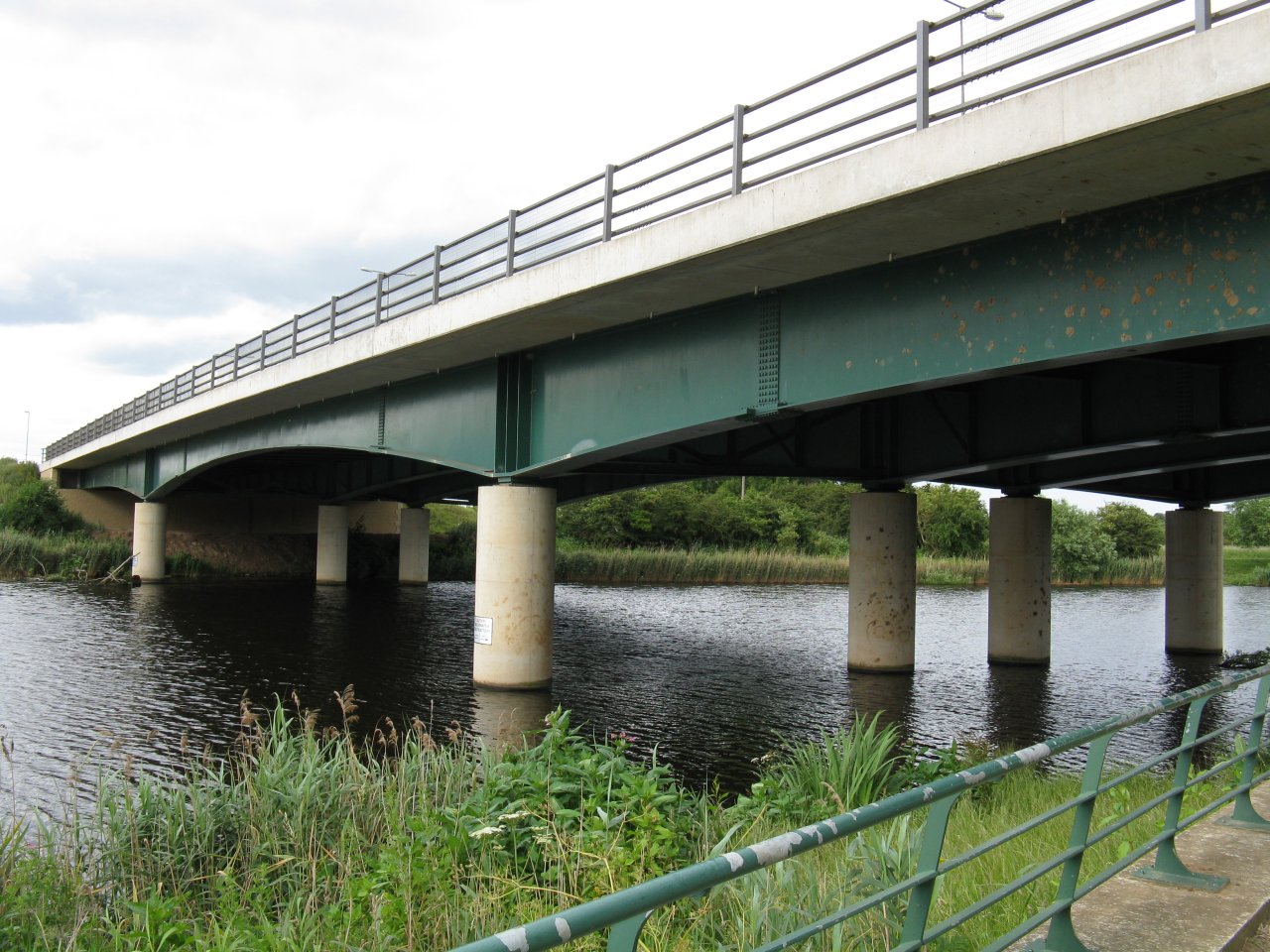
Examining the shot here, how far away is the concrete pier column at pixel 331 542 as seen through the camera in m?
48.1

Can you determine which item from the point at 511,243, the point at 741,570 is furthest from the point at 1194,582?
the point at 741,570

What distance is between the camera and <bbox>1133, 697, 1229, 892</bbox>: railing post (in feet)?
16.3

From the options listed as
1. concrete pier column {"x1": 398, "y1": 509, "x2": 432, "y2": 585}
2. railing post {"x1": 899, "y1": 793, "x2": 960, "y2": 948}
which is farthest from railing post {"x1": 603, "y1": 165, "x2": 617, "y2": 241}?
concrete pier column {"x1": 398, "y1": 509, "x2": 432, "y2": 585}

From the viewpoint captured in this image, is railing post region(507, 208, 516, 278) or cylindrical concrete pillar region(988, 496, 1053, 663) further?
cylindrical concrete pillar region(988, 496, 1053, 663)

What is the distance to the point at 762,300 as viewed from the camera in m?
14.4

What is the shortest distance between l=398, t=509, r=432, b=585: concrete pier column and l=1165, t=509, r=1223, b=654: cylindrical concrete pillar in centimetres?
3153

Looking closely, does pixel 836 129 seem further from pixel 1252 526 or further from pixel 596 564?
pixel 1252 526

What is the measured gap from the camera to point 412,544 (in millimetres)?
49250

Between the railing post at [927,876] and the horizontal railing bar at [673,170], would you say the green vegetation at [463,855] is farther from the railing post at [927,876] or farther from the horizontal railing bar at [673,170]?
the horizontal railing bar at [673,170]

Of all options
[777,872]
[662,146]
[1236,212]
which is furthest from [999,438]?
[777,872]

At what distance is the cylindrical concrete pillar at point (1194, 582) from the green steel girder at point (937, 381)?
31.4 inches

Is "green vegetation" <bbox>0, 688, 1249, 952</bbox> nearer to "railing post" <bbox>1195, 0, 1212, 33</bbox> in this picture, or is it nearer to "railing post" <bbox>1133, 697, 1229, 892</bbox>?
"railing post" <bbox>1133, 697, 1229, 892</bbox>

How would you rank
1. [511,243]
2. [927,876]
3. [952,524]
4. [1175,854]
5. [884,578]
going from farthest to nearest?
[952,524], [884,578], [511,243], [1175,854], [927,876]

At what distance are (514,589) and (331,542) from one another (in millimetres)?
31446
